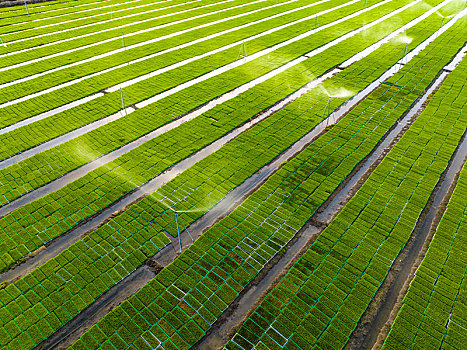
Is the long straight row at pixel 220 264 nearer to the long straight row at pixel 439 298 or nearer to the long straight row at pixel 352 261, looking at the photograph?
the long straight row at pixel 352 261

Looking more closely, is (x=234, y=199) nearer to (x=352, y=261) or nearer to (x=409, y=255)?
(x=352, y=261)

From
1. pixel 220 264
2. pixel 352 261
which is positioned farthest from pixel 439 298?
pixel 220 264

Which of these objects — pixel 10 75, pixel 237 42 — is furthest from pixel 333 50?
pixel 10 75

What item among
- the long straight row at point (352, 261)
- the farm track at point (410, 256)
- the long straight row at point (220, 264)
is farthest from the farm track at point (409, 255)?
the long straight row at point (220, 264)

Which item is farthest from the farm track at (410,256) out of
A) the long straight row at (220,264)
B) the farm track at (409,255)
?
the long straight row at (220,264)

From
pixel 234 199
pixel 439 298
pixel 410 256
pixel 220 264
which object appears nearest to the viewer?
pixel 439 298

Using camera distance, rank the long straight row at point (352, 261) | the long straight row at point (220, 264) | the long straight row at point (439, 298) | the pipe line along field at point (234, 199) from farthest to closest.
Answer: the pipe line along field at point (234, 199), the long straight row at point (220, 264), the long straight row at point (352, 261), the long straight row at point (439, 298)

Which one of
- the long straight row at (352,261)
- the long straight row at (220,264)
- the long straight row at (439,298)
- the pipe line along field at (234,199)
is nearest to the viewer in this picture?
the long straight row at (439,298)

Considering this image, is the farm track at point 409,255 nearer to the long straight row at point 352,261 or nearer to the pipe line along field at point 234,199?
the pipe line along field at point 234,199

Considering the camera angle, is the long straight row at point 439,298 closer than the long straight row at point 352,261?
Yes
